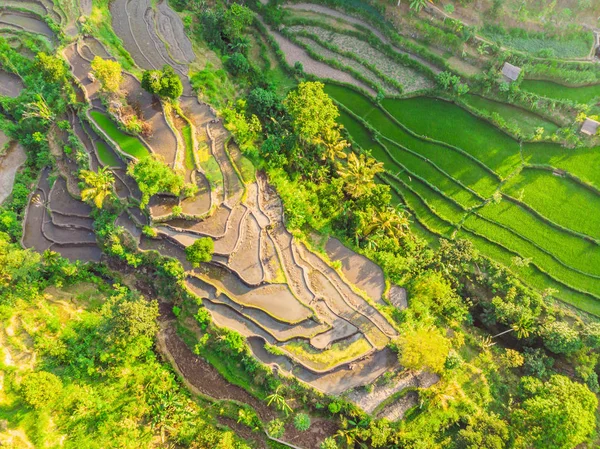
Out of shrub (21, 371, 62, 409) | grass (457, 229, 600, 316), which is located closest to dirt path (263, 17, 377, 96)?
grass (457, 229, 600, 316)

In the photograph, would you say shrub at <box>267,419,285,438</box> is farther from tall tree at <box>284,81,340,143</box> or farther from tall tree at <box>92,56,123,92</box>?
tall tree at <box>92,56,123,92</box>

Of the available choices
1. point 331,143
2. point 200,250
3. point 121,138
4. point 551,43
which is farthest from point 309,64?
point 551,43

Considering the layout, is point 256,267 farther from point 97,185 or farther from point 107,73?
point 107,73

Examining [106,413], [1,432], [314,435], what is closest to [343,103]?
[314,435]

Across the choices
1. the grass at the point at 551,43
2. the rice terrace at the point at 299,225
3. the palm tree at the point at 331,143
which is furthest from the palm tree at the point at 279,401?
the grass at the point at 551,43

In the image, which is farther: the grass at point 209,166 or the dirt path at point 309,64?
the dirt path at point 309,64

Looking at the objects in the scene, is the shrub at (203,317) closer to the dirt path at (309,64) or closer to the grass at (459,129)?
the grass at (459,129)

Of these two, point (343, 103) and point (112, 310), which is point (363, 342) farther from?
point (343, 103)
